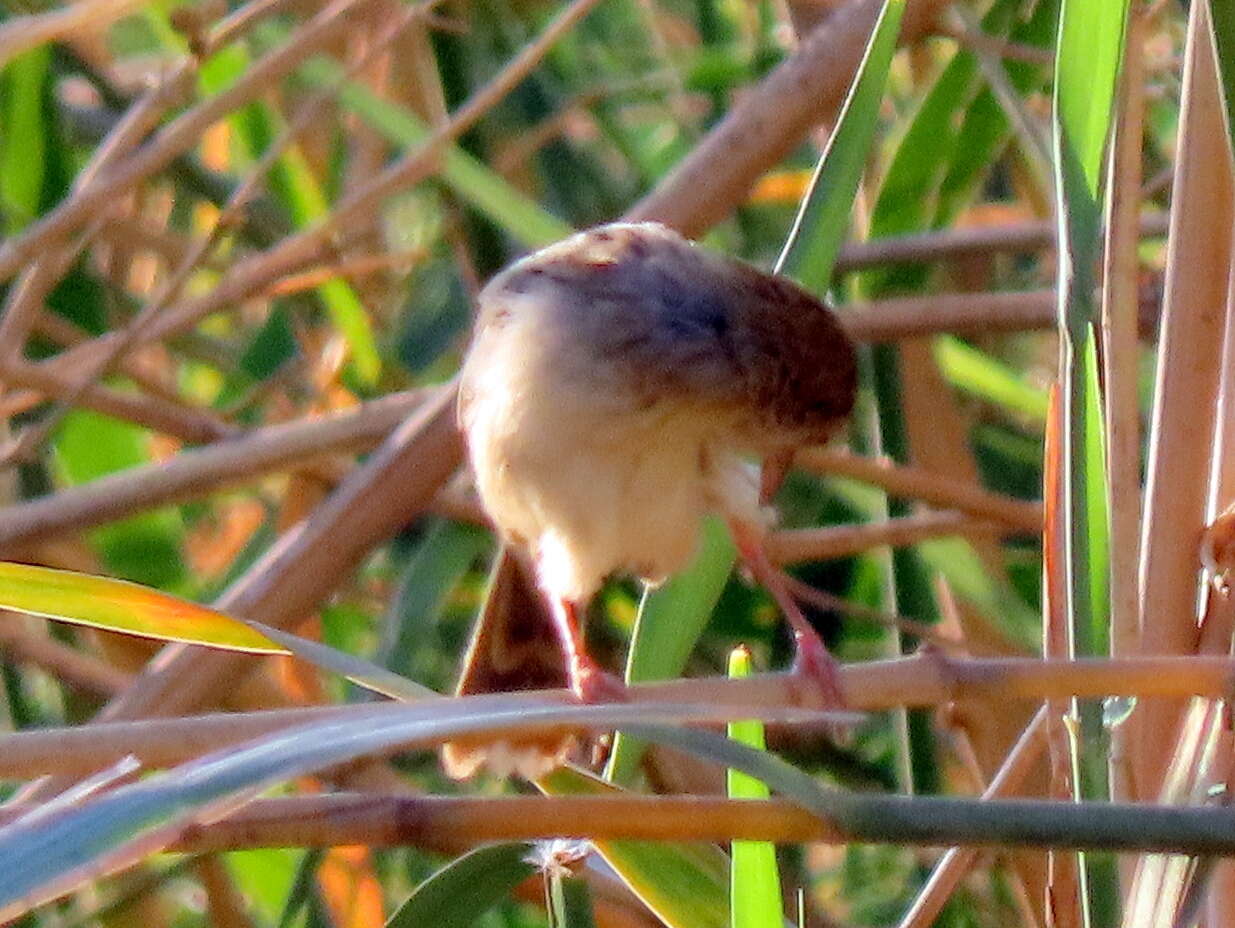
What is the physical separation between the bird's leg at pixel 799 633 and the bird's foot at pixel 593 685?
0.16m

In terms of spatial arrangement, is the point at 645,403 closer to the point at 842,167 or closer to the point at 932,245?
the point at 842,167

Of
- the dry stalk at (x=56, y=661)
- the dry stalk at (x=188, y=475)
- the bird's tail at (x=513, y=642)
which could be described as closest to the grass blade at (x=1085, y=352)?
the bird's tail at (x=513, y=642)

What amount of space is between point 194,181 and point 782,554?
44.9 inches

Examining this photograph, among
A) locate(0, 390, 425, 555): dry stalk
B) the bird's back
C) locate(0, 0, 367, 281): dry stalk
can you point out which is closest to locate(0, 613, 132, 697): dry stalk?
locate(0, 390, 425, 555): dry stalk

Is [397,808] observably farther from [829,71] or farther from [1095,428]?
[829,71]

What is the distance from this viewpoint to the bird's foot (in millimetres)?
1604

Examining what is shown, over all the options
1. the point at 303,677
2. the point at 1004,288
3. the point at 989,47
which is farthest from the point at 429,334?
the point at 989,47

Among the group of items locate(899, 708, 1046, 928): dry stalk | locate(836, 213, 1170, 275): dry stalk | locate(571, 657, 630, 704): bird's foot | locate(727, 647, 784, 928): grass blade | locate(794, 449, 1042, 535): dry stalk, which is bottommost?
locate(727, 647, 784, 928): grass blade

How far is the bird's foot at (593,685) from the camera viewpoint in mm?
1604

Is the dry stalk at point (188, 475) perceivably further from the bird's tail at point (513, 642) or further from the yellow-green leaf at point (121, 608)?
the yellow-green leaf at point (121, 608)

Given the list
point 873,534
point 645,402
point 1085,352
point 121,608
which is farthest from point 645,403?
point 121,608

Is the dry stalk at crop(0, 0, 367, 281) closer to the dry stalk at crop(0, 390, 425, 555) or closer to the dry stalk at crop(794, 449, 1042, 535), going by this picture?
the dry stalk at crop(0, 390, 425, 555)

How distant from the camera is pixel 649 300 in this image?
77.9 inches

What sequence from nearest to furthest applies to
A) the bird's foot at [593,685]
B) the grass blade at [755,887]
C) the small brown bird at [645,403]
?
the grass blade at [755,887] → the bird's foot at [593,685] → the small brown bird at [645,403]
